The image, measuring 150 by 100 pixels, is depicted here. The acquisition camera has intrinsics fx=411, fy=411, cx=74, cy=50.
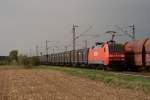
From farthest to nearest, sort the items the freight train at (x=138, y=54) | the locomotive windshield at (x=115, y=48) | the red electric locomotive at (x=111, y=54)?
the locomotive windshield at (x=115, y=48)
the red electric locomotive at (x=111, y=54)
the freight train at (x=138, y=54)

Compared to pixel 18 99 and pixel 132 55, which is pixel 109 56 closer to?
pixel 132 55

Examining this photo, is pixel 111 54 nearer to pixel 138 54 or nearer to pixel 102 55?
pixel 102 55

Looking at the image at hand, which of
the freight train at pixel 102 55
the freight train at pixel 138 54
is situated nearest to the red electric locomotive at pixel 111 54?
the freight train at pixel 102 55

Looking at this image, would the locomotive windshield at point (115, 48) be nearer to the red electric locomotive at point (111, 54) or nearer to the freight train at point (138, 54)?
the red electric locomotive at point (111, 54)

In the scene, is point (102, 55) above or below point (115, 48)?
below

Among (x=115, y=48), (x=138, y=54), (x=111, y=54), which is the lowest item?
(x=138, y=54)

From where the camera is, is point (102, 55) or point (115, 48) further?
point (102, 55)

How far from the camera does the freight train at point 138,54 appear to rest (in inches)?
1651

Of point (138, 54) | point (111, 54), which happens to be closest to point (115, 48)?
point (111, 54)

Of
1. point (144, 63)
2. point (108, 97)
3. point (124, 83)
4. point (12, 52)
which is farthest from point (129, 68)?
point (12, 52)

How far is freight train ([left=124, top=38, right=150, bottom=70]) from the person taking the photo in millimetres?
41938

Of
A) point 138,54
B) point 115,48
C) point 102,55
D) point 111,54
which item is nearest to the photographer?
point 138,54

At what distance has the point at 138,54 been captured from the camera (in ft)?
145

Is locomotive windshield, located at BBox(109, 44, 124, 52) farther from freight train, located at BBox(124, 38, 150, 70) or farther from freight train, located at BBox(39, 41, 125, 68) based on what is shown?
freight train, located at BBox(124, 38, 150, 70)
